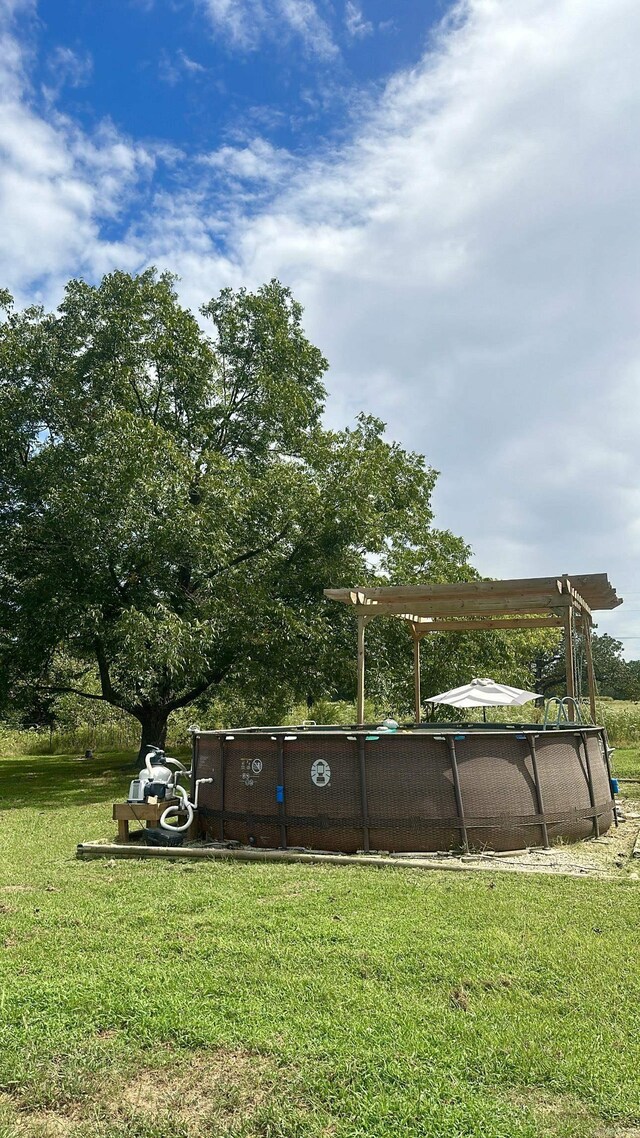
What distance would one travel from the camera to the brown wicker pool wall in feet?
24.5

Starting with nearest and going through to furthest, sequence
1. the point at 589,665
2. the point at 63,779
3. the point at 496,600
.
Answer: the point at 496,600
the point at 589,665
the point at 63,779

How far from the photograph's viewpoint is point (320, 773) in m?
7.71

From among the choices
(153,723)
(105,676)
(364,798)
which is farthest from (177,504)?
(364,798)

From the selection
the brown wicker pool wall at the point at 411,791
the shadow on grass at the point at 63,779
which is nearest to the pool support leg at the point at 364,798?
the brown wicker pool wall at the point at 411,791

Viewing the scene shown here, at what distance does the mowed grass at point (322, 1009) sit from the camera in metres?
2.75

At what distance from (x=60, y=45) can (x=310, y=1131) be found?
13356 millimetres

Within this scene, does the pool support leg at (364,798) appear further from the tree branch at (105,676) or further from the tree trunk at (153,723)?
the tree trunk at (153,723)

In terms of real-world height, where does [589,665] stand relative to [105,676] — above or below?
below

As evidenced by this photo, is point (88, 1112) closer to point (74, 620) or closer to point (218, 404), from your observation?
point (74, 620)

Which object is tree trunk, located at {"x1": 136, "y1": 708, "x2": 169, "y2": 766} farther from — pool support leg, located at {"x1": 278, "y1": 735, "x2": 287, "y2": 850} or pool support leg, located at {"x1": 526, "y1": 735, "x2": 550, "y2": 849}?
pool support leg, located at {"x1": 526, "y1": 735, "x2": 550, "y2": 849}

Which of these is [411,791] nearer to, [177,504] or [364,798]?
[364,798]

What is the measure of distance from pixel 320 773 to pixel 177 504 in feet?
28.3

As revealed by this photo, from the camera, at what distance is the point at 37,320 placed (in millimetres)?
19188

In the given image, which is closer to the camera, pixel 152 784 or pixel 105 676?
pixel 152 784
